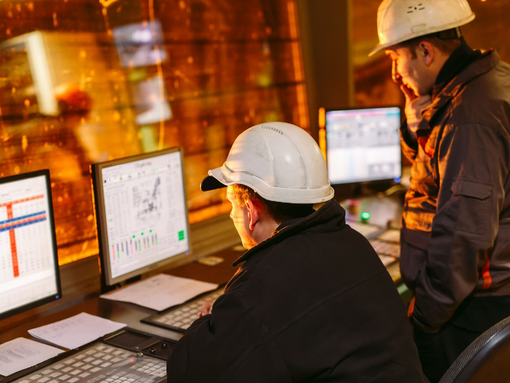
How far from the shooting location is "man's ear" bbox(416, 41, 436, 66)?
1.91 metres

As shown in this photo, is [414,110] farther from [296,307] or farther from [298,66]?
[298,66]

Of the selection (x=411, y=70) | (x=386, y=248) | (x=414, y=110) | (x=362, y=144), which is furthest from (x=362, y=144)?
(x=411, y=70)

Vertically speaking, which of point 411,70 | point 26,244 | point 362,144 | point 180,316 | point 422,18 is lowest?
point 180,316

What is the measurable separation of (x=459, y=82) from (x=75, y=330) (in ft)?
4.87

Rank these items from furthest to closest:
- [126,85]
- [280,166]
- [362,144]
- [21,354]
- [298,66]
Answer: [298,66] → [362,144] → [126,85] → [21,354] → [280,166]

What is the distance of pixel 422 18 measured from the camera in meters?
1.89

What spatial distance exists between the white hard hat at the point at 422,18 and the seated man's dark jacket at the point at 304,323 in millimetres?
937

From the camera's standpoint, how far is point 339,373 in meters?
1.16

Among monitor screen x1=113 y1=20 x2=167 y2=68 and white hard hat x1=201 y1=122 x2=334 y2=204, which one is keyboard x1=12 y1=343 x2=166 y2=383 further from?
monitor screen x1=113 y1=20 x2=167 y2=68

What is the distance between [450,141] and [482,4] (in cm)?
218

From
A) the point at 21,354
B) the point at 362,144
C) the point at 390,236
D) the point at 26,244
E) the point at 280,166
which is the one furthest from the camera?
the point at 362,144

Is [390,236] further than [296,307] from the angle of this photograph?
Yes

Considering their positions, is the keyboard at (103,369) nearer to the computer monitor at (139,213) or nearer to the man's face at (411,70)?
the computer monitor at (139,213)

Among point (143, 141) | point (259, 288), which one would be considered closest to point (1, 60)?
point (143, 141)
